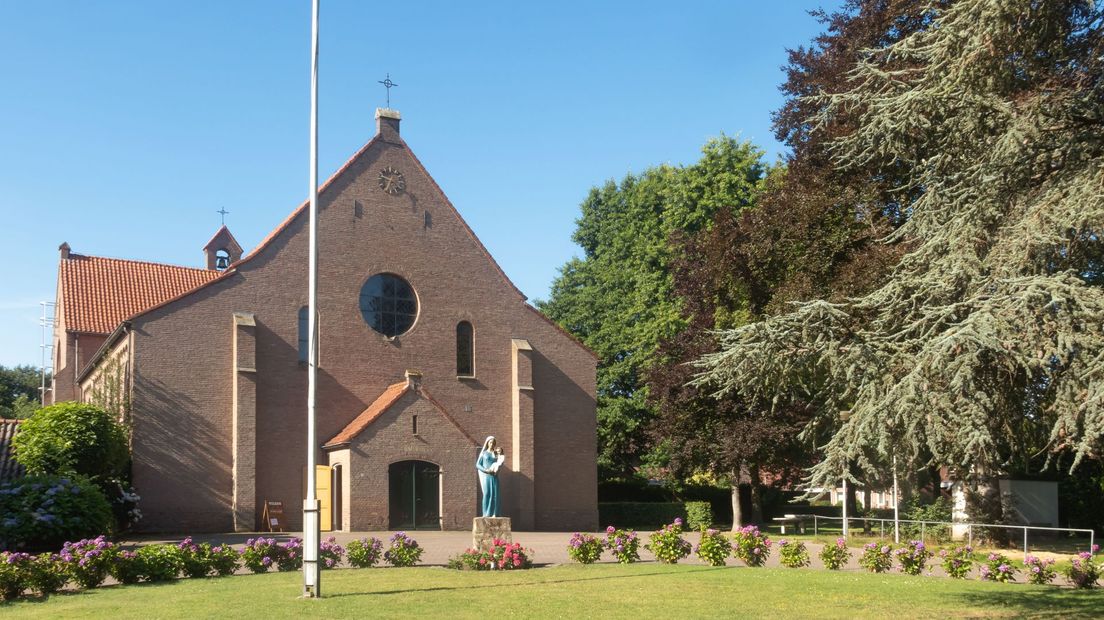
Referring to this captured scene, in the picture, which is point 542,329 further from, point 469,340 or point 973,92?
point 973,92

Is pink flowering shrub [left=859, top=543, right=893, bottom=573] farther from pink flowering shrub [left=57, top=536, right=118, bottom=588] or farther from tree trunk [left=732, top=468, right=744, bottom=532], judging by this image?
tree trunk [left=732, top=468, right=744, bottom=532]

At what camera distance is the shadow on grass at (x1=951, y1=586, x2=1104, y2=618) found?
13.4 metres

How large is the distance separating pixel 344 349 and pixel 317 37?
18.6 m

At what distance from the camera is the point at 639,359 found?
150 ft

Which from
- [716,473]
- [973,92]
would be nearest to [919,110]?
[973,92]

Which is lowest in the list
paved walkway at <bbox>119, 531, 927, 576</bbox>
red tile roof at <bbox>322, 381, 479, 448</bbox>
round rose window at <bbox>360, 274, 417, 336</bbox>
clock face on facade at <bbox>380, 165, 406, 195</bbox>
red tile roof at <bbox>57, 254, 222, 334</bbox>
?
paved walkway at <bbox>119, 531, 927, 576</bbox>

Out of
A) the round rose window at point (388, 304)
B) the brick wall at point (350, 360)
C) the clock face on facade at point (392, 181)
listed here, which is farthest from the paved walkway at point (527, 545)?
the clock face on facade at point (392, 181)

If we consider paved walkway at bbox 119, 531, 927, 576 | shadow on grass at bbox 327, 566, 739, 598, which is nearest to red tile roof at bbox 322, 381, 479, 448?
paved walkway at bbox 119, 531, 927, 576

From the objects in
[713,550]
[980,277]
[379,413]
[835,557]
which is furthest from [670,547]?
[379,413]

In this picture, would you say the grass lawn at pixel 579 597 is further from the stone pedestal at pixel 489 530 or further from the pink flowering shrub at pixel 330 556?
the stone pedestal at pixel 489 530

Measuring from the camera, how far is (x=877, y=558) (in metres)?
18.9

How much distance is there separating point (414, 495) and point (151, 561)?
14.9 metres

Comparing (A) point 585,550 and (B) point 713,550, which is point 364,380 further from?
(B) point 713,550

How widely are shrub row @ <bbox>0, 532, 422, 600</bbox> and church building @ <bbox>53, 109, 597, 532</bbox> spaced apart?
11.2 m
